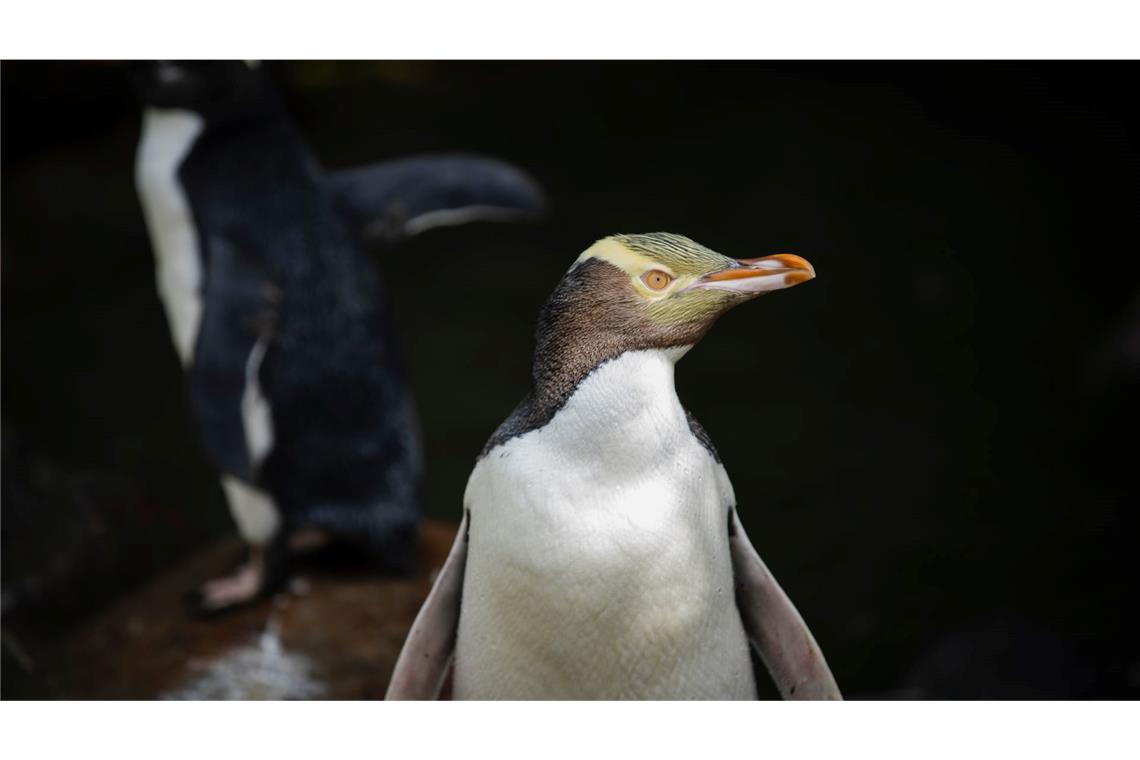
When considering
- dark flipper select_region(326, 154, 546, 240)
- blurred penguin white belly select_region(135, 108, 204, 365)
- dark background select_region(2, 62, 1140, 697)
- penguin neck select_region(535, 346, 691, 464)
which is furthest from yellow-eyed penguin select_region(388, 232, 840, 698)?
blurred penguin white belly select_region(135, 108, 204, 365)

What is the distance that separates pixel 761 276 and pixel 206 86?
4.22 feet

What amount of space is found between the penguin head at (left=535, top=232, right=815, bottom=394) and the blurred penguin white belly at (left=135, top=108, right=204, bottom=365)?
3.63 feet

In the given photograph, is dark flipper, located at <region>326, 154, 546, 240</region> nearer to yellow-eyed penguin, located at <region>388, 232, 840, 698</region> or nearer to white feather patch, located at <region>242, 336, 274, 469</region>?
white feather patch, located at <region>242, 336, 274, 469</region>

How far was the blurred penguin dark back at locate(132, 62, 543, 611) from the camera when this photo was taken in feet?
7.20

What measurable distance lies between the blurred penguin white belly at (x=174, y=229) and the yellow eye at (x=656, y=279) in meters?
1.17

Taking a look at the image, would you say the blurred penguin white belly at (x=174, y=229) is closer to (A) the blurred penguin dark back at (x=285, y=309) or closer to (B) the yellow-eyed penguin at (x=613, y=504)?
(A) the blurred penguin dark back at (x=285, y=309)

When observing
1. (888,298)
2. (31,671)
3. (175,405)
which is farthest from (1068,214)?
(31,671)

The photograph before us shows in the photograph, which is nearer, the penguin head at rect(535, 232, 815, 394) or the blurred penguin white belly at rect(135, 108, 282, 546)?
the penguin head at rect(535, 232, 815, 394)

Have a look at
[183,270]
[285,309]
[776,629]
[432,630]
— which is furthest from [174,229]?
[776,629]

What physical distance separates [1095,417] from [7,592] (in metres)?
1.91

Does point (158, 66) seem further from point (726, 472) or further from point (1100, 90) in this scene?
point (1100, 90)

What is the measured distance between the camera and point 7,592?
2.10 metres

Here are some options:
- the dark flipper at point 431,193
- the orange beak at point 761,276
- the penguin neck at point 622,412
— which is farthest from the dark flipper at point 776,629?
the dark flipper at point 431,193

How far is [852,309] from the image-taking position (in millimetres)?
1991
